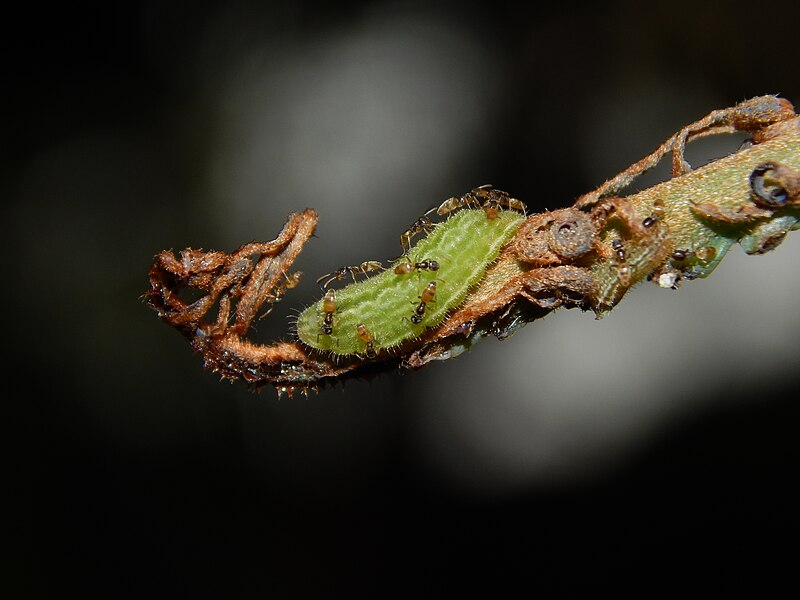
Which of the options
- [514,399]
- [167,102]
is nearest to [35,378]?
[167,102]

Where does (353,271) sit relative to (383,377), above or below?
above

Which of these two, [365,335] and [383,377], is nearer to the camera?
[365,335]

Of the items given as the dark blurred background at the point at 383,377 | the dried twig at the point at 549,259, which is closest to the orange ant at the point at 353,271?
the dried twig at the point at 549,259

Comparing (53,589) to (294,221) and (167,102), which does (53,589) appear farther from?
A: (294,221)

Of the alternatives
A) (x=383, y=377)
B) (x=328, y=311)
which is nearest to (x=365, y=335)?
(x=328, y=311)

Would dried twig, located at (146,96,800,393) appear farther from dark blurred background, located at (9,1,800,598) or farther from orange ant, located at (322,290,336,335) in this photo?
dark blurred background, located at (9,1,800,598)

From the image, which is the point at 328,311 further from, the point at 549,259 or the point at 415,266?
the point at 549,259

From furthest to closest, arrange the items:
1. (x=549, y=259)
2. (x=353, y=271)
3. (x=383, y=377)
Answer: (x=383, y=377) < (x=353, y=271) < (x=549, y=259)
